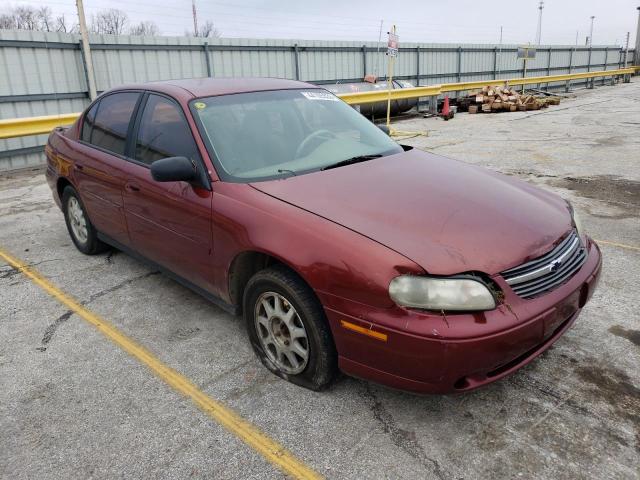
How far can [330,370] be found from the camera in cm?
261

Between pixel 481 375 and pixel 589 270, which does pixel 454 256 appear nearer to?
pixel 481 375

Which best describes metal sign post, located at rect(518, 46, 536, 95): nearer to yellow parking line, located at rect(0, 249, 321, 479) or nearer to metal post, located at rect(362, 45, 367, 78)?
metal post, located at rect(362, 45, 367, 78)

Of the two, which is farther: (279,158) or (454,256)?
(279,158)

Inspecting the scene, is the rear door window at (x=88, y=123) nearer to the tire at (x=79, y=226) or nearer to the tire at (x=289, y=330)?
the tire at (x=79, y=226)

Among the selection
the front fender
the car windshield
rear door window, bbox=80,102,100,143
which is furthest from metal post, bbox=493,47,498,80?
the front fender

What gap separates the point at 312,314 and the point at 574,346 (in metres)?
1.70

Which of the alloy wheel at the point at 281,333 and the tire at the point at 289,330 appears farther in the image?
the alloy wheel at the point at 281,333

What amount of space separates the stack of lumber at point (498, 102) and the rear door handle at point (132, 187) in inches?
647

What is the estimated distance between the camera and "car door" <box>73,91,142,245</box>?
12.8 feet

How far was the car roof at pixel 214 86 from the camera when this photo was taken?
3.49m

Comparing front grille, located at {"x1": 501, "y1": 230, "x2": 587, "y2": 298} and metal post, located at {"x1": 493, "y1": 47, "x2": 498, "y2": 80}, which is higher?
metal post, located at {"x1": 493, "y1": 47, "x2": 498, "y2": 80}

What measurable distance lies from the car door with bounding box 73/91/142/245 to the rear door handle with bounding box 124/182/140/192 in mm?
76

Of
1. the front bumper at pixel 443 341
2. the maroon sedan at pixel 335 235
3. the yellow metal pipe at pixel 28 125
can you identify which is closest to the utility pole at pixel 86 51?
the yellow metal pipe at pixel 28 125

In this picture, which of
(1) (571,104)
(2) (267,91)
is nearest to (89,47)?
(2) (267,91)
